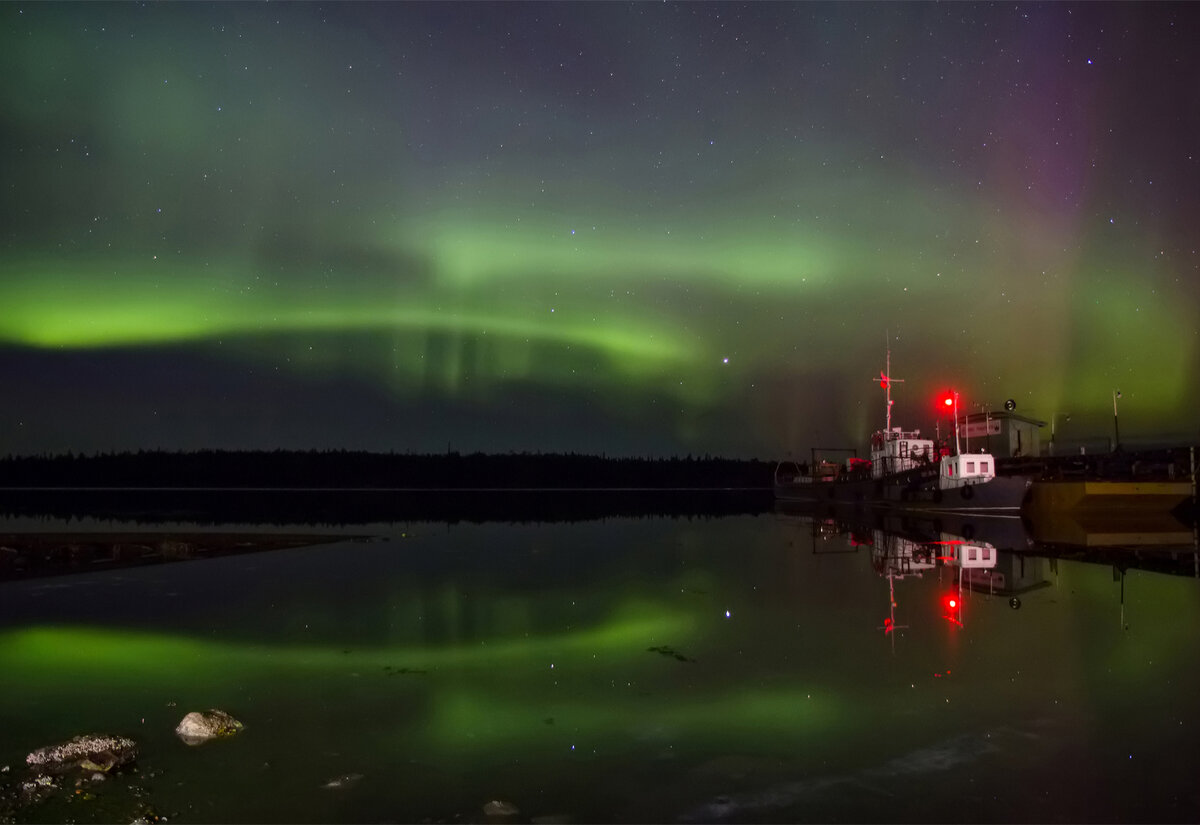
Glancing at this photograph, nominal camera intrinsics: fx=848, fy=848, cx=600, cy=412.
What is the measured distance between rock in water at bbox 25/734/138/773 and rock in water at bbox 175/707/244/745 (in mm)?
546

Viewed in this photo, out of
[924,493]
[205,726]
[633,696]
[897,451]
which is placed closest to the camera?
[205,726]

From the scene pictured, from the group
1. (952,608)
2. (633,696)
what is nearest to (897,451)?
(952,608)

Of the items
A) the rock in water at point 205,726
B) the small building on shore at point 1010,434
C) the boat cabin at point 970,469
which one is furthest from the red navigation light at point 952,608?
the small building on shore at point 1010,434

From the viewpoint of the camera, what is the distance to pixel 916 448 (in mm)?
72812

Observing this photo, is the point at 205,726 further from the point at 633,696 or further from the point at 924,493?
the point at 924,493

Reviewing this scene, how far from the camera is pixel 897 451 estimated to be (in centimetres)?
7294

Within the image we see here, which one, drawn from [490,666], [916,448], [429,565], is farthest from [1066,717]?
[916,448]

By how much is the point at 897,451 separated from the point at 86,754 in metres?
71.3

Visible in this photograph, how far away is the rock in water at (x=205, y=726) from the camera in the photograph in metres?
9.45

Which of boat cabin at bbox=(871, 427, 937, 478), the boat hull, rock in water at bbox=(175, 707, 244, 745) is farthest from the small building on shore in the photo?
rock in water at bbox=(175, 707, 244, 745)

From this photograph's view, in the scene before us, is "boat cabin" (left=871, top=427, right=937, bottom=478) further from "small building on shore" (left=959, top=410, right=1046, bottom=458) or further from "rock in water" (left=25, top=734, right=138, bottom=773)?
"rock in water" (left=25, top=734, right=138, bottom=773)

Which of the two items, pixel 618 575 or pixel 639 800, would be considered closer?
pixel 639 800

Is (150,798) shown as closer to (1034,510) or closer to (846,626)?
(846,626)

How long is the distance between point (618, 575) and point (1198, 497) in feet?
126
